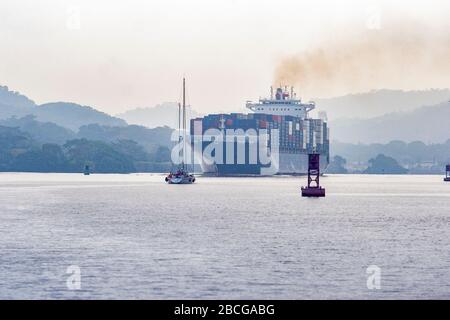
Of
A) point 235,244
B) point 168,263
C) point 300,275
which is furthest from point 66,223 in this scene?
point 300,275

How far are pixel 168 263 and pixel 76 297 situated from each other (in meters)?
11.1

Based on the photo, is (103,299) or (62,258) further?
(62,258)

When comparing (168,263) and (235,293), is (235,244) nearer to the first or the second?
(168,263)

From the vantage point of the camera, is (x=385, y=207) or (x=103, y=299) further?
(x=385, y=207)

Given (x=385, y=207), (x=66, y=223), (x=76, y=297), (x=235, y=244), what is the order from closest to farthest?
1. (x=76, y=297)
2. (x=235, y=244)
3. (x=66, y=223)
4. (x=385, y=207)

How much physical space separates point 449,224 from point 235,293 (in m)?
45.3

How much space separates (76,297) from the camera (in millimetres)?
36875

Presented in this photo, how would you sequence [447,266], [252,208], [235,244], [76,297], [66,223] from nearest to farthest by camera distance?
[76,297], [447,266], [235,244], [66,223], [252,208]

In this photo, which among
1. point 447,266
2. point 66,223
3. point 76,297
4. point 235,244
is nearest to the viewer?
point 76,297

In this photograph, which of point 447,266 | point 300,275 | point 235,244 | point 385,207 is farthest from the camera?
point 385,207
